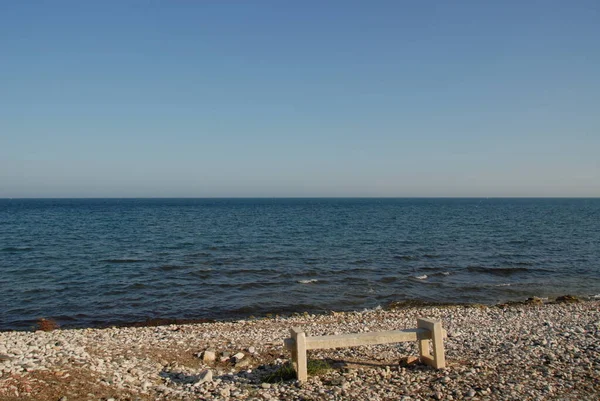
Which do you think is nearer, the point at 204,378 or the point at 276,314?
the point at 204,378

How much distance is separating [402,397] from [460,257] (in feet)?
87.4

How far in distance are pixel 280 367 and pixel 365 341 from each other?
199 cm

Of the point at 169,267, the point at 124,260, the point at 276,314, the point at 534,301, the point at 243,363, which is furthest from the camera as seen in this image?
the point at 124,260

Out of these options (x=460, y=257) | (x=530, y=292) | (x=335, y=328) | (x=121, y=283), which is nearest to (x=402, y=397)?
(x=335, y=328)

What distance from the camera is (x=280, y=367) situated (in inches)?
360

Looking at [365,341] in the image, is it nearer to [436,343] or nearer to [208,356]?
[436,343]

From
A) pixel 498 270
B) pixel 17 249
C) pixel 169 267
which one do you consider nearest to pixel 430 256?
pixel 498 270

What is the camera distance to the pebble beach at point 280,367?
25.6 ft

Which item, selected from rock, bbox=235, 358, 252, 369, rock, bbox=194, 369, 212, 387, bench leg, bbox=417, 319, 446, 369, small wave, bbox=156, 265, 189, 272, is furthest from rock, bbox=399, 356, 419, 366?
small wave, bbox=156, 265, 189, 272

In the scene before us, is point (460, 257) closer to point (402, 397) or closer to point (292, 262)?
point (292, 262)

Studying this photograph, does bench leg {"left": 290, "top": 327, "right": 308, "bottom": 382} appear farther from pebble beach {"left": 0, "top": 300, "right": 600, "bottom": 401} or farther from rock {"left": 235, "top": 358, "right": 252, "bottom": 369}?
rock {"left": 235, "top": 358, "right": 252, "bottom": 369}

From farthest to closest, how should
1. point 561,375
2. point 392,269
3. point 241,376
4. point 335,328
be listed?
point 392,269 < point 335,328 < point 241,376 < point 561,375

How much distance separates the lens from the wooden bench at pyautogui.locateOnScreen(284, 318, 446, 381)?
825 cm

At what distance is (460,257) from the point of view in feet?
105
